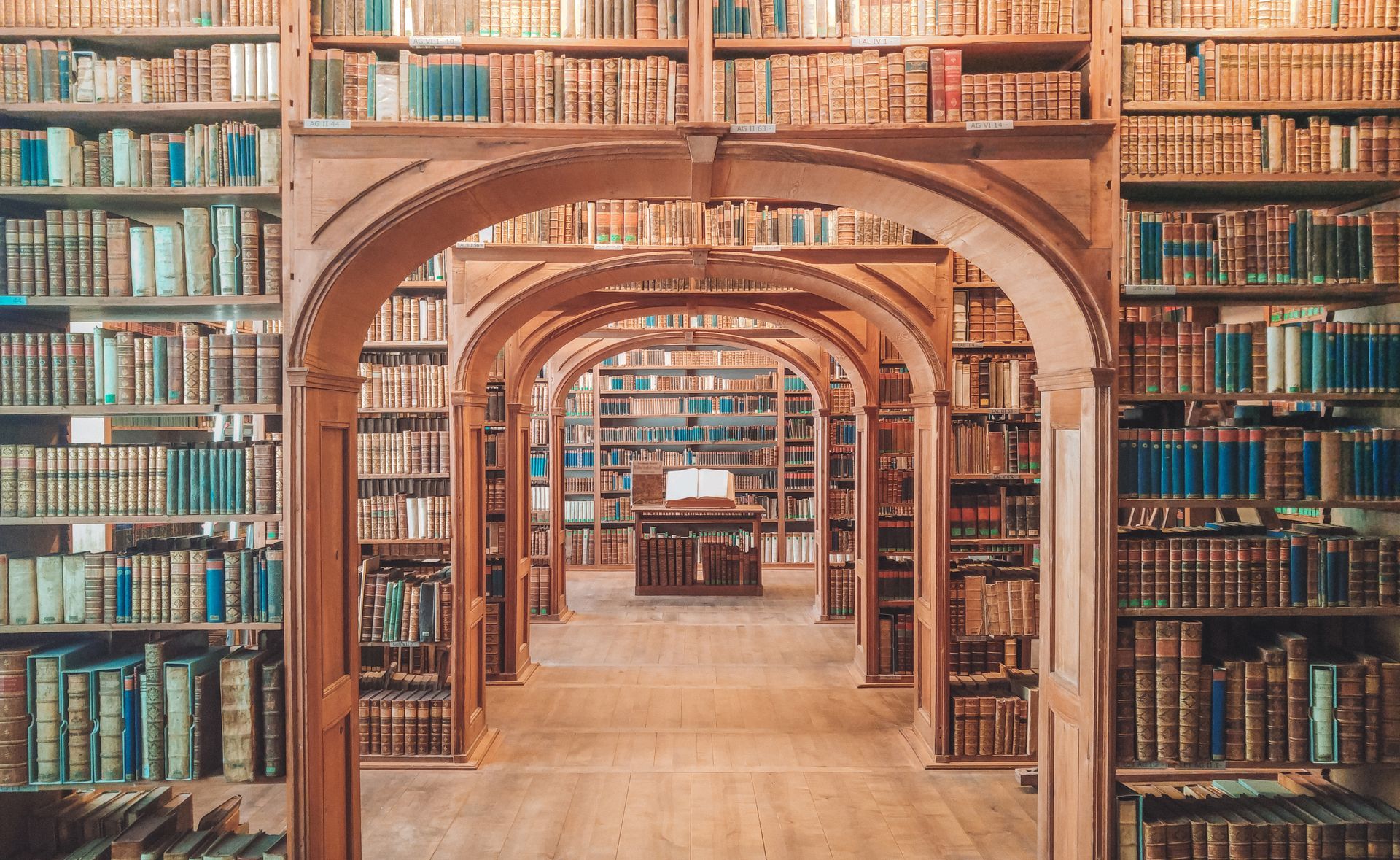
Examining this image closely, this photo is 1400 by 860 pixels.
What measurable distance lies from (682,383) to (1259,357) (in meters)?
9.99

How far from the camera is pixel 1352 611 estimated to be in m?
3.17

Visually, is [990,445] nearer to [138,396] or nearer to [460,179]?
[460,179]

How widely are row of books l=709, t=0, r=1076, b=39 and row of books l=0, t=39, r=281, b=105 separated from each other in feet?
5.45

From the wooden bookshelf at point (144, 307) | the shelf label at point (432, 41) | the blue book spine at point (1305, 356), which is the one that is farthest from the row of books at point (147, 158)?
the blue book spine at point (1305, 356)

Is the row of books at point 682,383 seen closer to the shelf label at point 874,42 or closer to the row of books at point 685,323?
the row of books at point 685,323

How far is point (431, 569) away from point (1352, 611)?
4.84 meters

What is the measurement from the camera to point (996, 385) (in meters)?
5.48

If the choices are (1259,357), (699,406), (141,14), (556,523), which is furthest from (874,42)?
(699,406)

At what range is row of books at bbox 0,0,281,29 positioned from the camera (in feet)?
10.0

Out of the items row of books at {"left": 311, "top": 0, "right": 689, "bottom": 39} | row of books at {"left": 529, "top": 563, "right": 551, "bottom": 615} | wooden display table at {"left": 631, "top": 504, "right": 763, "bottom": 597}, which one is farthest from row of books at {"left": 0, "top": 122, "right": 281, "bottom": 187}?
wooden display table at {"left": 631, "top": 504, "right": 763, "bottom": 597}

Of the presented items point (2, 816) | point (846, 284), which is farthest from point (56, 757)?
point (846, 284)

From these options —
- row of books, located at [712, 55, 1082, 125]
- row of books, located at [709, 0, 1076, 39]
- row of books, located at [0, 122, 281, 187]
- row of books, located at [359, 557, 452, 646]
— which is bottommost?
row of books, located at [359, 557, 452, 646]

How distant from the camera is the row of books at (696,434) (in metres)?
12.7

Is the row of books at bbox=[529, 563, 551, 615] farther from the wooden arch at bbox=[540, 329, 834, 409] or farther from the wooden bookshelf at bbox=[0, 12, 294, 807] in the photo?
the wooden bookshelf at bbox=[0, 12, 294, 807]
